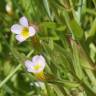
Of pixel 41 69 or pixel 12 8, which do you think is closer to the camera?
pixel 41 69

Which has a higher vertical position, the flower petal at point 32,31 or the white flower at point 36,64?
the flower petal at point 32,31

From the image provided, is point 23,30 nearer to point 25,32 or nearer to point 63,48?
point 25,32

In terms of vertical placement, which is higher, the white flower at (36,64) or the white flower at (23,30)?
the white flower at (23,30)

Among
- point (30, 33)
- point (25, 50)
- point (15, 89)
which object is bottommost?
point (15, 89)

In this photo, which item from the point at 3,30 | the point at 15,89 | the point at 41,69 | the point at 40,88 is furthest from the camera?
the point at 3,30

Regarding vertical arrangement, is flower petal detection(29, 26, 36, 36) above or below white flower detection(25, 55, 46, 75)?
above

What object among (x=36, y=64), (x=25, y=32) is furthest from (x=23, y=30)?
(x=36, y=64)

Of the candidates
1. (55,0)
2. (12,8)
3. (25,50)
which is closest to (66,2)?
(55,0)

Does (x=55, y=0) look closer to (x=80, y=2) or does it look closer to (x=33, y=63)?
(x=80, y=2)
